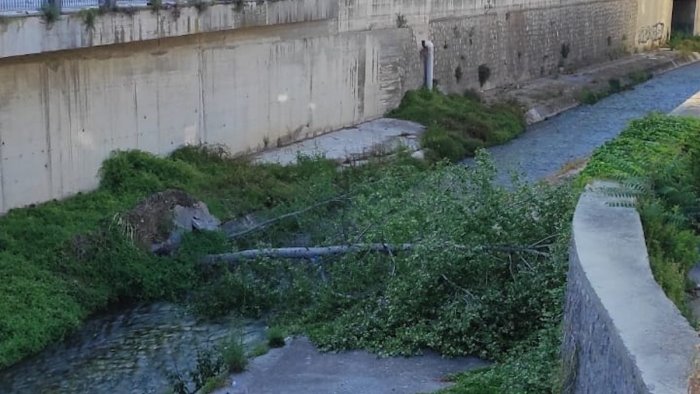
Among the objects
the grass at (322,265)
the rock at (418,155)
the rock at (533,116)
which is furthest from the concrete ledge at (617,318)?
the rock at (533,116)

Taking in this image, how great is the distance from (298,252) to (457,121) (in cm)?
1393

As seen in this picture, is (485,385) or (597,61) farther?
(597,61)

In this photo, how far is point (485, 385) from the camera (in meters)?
8.87

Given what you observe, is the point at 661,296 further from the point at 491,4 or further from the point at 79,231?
the point at 491,4

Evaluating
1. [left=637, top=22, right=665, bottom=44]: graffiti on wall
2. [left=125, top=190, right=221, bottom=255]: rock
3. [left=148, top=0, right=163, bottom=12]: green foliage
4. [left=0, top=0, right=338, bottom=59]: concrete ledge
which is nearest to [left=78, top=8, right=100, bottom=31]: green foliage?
[left=0, top=0, right=338, bottom=59]: concrete ledge

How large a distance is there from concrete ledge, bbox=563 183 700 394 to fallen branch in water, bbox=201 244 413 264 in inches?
201

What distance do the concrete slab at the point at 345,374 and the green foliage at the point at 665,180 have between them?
8.40 feet

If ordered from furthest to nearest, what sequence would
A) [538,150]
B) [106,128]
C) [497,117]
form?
[497,117], [538,150], [106,128]

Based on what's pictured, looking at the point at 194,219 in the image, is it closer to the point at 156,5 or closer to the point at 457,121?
the point at 156,5

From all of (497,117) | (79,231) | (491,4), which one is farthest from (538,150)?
(79,231)

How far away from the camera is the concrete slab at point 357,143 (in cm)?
2231

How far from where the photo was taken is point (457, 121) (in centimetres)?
2745

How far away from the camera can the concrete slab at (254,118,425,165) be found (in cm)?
2231

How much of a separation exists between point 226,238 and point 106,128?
11.7ft
